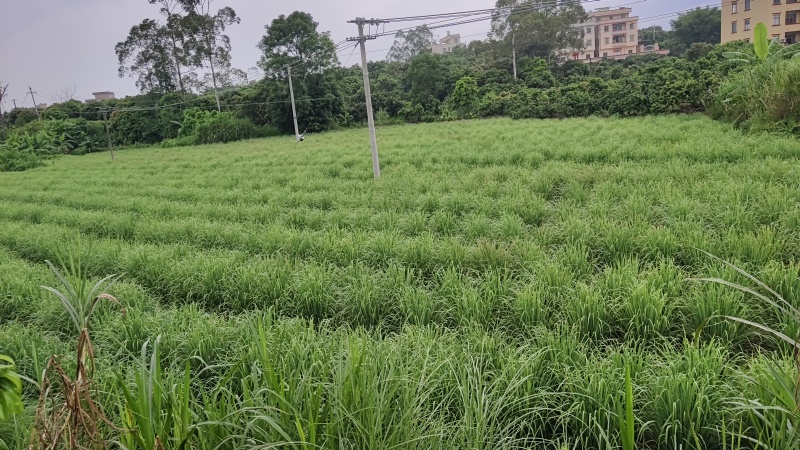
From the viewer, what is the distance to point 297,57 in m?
30.4

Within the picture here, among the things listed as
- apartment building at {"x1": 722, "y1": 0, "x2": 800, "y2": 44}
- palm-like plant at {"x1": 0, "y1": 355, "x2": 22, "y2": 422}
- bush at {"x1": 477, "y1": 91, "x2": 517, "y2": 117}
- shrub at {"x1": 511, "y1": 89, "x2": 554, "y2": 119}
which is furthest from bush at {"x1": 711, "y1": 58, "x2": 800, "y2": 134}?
apartment building at {"x1": 722, "y1": 0, "x2": 800, "y2": 44}

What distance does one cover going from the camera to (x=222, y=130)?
30516 millimetres

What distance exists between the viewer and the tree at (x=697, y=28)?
3816 cm

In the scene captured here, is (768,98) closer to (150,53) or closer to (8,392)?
(8,392)

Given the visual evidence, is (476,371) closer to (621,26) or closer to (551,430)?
(551,430)

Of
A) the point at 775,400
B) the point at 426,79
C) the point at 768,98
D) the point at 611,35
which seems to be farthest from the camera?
the point at 611,35

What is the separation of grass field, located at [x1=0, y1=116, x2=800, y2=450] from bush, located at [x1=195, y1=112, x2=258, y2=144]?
842 inches

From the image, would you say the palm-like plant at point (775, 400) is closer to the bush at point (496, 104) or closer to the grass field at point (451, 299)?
the grass field at point (451, 299)

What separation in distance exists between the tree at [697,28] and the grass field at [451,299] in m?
36.0

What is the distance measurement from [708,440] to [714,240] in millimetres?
2810

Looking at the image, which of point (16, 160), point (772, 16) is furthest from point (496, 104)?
point (16, 160)

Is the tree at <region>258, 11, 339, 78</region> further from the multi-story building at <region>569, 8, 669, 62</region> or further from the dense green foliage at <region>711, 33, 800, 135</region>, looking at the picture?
the multi-story building at <region>569, 8, 669, 62</region>

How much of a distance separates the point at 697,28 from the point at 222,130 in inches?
1487

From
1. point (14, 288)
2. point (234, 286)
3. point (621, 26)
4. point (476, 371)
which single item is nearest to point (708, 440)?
point (476, 371)
